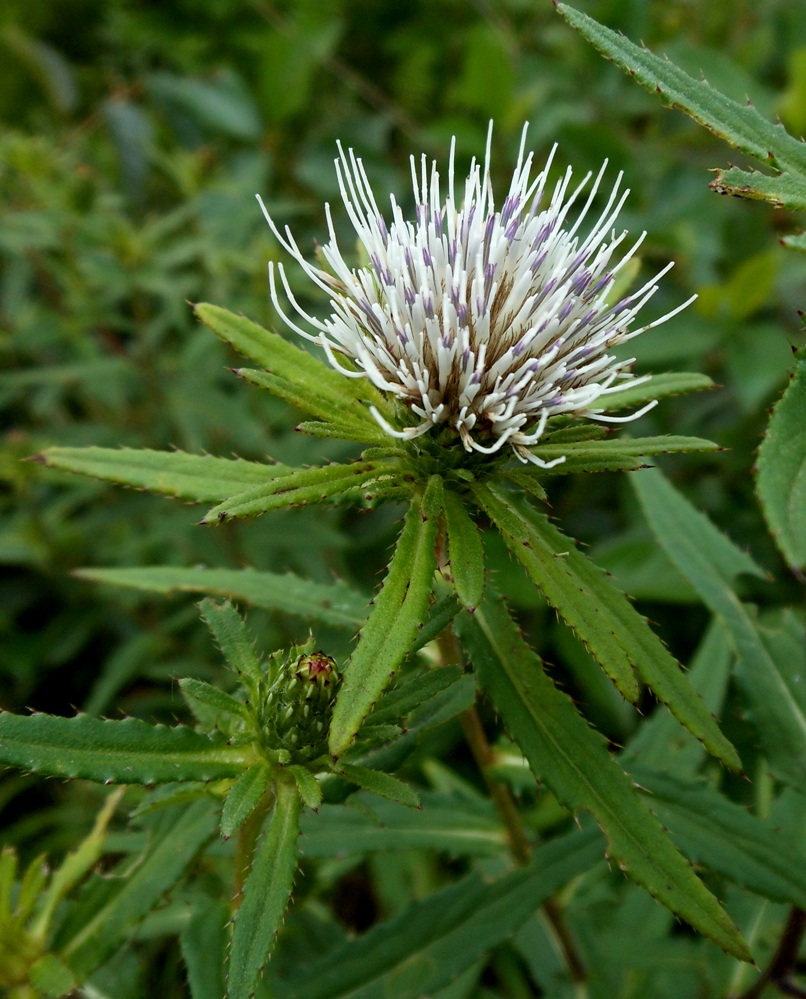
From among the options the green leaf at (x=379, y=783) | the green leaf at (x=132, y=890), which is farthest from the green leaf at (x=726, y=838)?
the green leaf at (x=132, y=890)

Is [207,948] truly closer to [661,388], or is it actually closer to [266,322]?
[661,388]

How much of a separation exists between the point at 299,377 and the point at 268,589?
0.58 meters

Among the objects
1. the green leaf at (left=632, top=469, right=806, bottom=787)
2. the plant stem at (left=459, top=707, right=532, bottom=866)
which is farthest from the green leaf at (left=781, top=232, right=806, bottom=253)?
the plant stem at (left=459, top=707, right=532, bottom=866)

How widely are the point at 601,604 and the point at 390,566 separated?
1.11 ft

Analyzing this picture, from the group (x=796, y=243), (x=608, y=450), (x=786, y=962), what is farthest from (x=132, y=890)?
(x=796, y=243)

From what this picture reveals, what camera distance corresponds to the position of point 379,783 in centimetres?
137

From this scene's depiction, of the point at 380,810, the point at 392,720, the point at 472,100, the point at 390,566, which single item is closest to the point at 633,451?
the point at 390,566

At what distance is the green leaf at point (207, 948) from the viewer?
1.57m

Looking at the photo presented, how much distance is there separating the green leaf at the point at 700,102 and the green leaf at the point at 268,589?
1.12 m

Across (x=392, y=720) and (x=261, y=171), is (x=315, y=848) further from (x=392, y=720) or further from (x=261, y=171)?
(x=261, y=171)

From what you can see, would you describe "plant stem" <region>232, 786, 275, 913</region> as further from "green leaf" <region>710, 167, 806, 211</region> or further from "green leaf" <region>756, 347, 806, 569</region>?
"green leaf" <region>710, 167, 806, 211</region>

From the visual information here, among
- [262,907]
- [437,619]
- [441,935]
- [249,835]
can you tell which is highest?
[437,619]

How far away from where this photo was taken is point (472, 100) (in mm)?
4426

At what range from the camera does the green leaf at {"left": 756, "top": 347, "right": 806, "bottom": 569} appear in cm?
114
